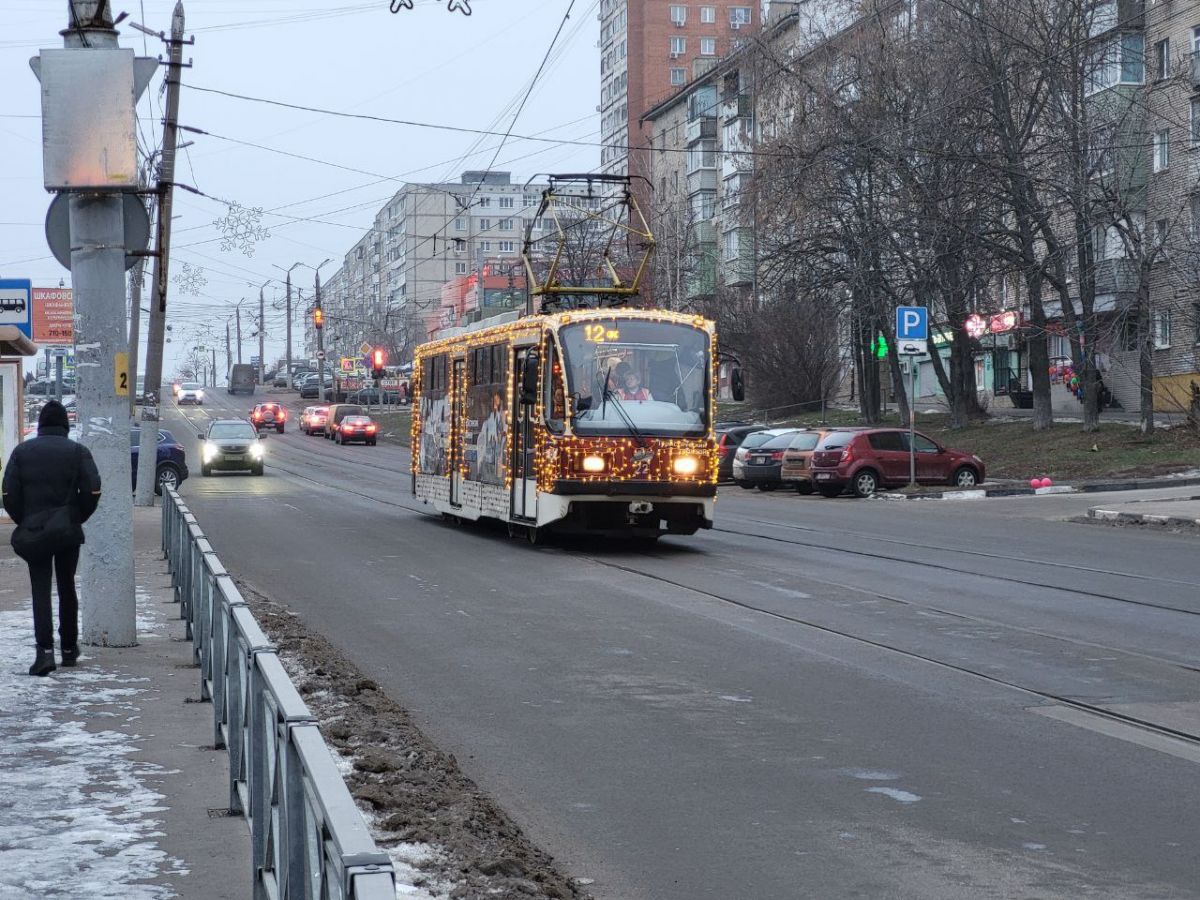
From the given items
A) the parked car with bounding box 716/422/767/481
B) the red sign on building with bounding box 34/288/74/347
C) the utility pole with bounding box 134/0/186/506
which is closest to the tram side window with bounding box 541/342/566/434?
the utility pole with bounding box 134/0/186/506

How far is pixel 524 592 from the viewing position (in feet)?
51.4

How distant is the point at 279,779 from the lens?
453 cm

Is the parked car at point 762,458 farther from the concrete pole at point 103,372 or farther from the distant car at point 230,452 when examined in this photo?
the concrete pole at point 103,372

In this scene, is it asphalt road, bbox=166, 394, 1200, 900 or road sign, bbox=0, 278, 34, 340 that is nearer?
asphalt road, bbox=166, 394, 1200, 900

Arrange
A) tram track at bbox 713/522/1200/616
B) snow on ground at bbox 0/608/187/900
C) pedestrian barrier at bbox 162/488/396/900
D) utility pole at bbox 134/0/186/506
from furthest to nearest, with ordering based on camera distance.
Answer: utility pole at bbox 134/0/186/506 → tram track at bbox 713/522/1200/616 → snow on ground at bbox 0/608/187/900 → pedestrian barrier at bbox 162/488/396/900

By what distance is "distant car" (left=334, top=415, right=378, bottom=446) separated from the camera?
244ft

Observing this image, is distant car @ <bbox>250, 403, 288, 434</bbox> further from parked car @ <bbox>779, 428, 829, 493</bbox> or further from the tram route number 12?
the tram route number 12

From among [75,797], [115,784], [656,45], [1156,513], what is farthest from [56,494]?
[656,45]

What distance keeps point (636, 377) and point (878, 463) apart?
16.8 meters

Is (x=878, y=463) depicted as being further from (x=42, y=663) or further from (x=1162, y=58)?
(x=42, y=663)

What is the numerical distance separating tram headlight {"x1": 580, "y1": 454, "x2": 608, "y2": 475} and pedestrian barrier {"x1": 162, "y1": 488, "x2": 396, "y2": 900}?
37.4 feet

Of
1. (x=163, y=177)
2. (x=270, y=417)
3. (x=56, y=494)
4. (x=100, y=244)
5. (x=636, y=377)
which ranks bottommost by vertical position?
(x=56, y=494)

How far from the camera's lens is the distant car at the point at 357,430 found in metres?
74.4

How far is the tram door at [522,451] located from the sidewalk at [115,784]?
31.4 ft
